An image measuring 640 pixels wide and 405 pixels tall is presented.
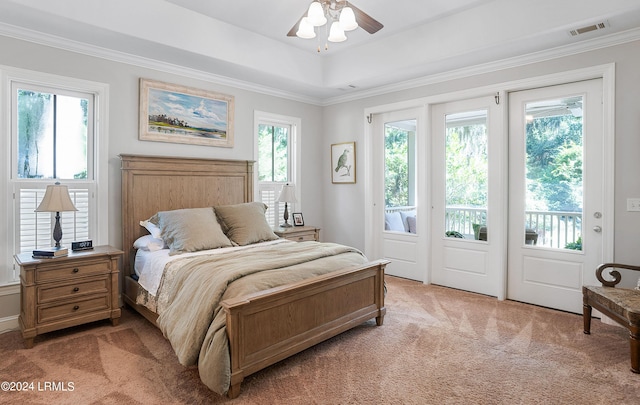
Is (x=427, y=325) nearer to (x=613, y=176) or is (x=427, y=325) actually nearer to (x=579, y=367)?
(x=579, y=367)

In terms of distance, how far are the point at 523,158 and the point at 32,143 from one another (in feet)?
15.3

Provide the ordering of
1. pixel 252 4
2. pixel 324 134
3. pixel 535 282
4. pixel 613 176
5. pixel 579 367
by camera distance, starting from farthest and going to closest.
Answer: pixel 324 134 < pixel 535 282 < pixel 252 4 < pixel 613 176 < pixel 579 367

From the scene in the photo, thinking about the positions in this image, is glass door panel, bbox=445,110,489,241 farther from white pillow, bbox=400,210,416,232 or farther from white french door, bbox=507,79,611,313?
white pillow, bbox=400,210,416,232

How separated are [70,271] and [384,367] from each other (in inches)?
99.7

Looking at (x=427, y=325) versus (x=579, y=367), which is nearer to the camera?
(x=579, y=367)

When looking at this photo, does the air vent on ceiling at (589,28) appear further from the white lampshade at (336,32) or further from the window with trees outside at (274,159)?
the window with trees outside at (274,159)

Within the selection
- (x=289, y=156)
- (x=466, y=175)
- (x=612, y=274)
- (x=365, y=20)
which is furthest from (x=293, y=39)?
(x=612, y=274)

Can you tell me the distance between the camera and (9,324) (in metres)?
3.12

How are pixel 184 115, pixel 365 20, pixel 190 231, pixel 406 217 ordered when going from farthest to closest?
1. pixel 406 217
2. pixel 184 115
3. pixel 190 231
4. pixel 365 20

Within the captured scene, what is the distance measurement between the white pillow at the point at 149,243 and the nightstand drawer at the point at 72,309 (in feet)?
1.71

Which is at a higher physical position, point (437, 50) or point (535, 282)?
point (437, 50)

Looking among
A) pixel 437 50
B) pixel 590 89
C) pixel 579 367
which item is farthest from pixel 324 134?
pixel 579 367

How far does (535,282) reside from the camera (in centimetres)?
379

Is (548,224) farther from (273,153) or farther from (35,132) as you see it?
(35,132)
